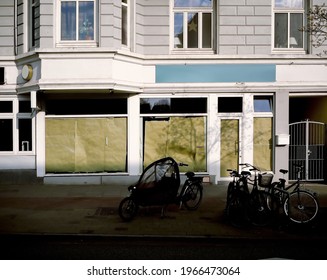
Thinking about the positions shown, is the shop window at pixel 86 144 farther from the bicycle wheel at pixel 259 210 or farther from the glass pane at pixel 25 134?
the bicycle wheel at pixel 259 210

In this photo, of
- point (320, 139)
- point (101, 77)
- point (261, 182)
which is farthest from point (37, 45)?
point (320, 139)

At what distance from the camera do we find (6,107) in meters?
13.5

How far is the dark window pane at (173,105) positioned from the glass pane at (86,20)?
2.82 meters

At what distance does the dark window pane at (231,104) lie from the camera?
13242 mm

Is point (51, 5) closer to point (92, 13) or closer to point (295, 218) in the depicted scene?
point (92, 13)

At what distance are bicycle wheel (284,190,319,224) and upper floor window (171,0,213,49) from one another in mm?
7203

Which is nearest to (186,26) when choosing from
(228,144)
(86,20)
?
(86,20)

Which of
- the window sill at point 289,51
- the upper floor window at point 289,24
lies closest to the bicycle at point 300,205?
the window sill at point 289,51

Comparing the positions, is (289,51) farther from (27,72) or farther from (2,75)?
(2,75)

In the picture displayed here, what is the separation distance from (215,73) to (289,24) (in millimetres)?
3199

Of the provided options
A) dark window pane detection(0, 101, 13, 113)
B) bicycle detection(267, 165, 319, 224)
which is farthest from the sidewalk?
dark window pane detection(0, 101, 13, 113)

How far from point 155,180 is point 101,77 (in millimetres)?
5065

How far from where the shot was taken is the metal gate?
44.3ft

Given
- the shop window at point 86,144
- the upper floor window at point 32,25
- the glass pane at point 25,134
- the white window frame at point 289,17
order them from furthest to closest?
the glass pane at point 25,134 → the white window frame at point 289,17 → the shop window at point 86,144 → the upper floor window at point 32,25
